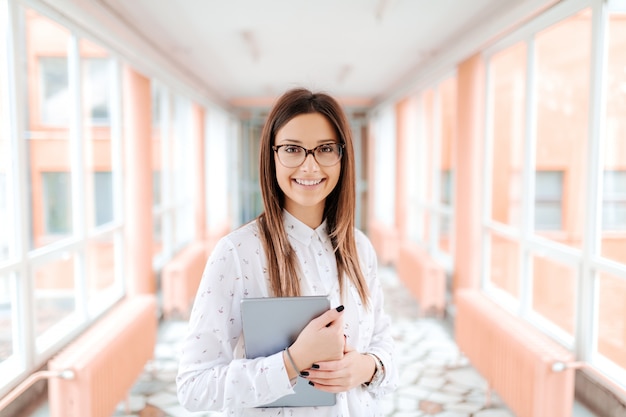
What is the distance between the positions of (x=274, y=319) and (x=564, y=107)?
397cm

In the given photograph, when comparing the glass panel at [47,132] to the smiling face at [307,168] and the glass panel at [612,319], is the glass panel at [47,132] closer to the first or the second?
the glass panel at [612,319]

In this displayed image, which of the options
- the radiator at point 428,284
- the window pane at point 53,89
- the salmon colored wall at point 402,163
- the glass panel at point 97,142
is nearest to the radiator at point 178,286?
the radiator at point 428,284

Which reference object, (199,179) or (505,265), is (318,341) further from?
(199,179)

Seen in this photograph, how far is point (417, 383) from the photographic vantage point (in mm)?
4398

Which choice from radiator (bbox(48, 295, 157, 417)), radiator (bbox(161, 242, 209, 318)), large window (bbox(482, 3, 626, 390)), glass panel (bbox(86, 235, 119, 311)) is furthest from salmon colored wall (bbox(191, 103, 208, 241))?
→ large window (bbox(482, 3, 626, 390))

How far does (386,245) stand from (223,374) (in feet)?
27.5

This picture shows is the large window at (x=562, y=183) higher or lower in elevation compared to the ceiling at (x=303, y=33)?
lower

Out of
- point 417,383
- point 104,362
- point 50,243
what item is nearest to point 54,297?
point 50,243

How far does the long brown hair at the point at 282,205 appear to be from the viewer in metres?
1.30

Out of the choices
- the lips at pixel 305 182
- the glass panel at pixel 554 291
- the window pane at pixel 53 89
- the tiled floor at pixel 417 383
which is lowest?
the tiled floor at pixel 417 383

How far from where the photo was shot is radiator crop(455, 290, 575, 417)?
9.55ft

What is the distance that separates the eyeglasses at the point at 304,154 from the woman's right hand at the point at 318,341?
14.5 inches

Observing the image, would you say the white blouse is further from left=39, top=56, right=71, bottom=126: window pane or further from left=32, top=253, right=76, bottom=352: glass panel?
left=39, top=56, right=71, bottom=126: window pane

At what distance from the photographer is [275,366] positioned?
3.88 feet
